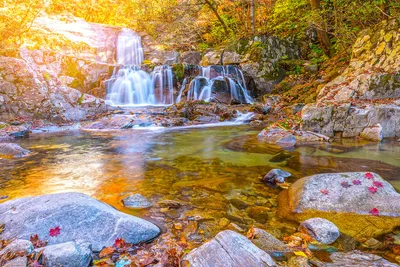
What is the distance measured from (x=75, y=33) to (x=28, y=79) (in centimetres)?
1202

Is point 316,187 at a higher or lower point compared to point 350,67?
lower

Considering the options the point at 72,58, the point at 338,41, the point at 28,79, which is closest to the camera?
the point at 28,79

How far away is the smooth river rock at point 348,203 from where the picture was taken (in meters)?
3.22

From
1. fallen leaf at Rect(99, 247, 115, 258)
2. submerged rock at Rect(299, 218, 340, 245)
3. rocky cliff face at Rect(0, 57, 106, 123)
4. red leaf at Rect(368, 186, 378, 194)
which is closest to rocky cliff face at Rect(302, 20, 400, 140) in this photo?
red leaf at Rect(368, 186, 378, 194)

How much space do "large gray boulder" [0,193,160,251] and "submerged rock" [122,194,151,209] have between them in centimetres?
70

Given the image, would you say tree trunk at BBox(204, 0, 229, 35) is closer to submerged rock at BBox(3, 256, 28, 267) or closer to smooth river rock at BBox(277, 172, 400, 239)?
smooth river rock at BBox(277, 172, 400, 239)

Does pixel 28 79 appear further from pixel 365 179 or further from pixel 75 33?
pixel 365 179

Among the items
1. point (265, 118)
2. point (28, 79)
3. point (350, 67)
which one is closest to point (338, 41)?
point (350, 67)

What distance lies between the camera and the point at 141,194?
171 inches

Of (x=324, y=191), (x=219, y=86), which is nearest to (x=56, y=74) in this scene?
(x=219, y=86)

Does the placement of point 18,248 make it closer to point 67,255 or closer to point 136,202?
point 67,255

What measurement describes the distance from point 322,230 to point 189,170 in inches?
125

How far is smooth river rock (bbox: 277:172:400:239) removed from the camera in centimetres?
322

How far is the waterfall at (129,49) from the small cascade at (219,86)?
846 cm
